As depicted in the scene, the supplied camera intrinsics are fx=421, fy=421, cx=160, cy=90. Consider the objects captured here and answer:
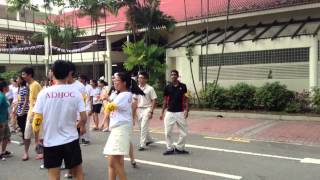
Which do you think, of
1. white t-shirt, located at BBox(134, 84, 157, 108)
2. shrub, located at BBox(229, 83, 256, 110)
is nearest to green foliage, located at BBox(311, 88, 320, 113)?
shrub, located at BBox(229, 83, 256, 110)

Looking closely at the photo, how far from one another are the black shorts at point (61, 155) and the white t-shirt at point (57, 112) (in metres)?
0.06

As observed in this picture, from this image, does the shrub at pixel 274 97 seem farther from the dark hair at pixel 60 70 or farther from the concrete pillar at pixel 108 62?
the dark hair at pixel 60 70

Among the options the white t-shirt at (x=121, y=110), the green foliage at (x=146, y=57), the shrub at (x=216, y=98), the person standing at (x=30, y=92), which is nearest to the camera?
the white t-shirt at (x=121, y=110)

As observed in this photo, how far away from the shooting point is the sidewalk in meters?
11.0

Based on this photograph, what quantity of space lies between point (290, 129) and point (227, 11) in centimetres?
740

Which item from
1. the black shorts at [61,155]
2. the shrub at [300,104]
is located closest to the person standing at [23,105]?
the black shorts at [61,155]

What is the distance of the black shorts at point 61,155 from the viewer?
4.93 m

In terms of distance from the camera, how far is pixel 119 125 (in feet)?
20.0

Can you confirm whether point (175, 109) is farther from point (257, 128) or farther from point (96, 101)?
point (96, 101)

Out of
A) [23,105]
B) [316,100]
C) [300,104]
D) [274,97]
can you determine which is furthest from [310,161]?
[274,97]

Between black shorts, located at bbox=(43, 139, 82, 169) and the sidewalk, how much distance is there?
22.0 ft

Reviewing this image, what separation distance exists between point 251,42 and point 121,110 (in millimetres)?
11391

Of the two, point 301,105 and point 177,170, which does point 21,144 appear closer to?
point 177,170

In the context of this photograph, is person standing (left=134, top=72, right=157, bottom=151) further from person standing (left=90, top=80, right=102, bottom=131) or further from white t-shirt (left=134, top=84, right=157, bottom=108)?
person standing (left=90, top=80, right=102, bottom=131)
